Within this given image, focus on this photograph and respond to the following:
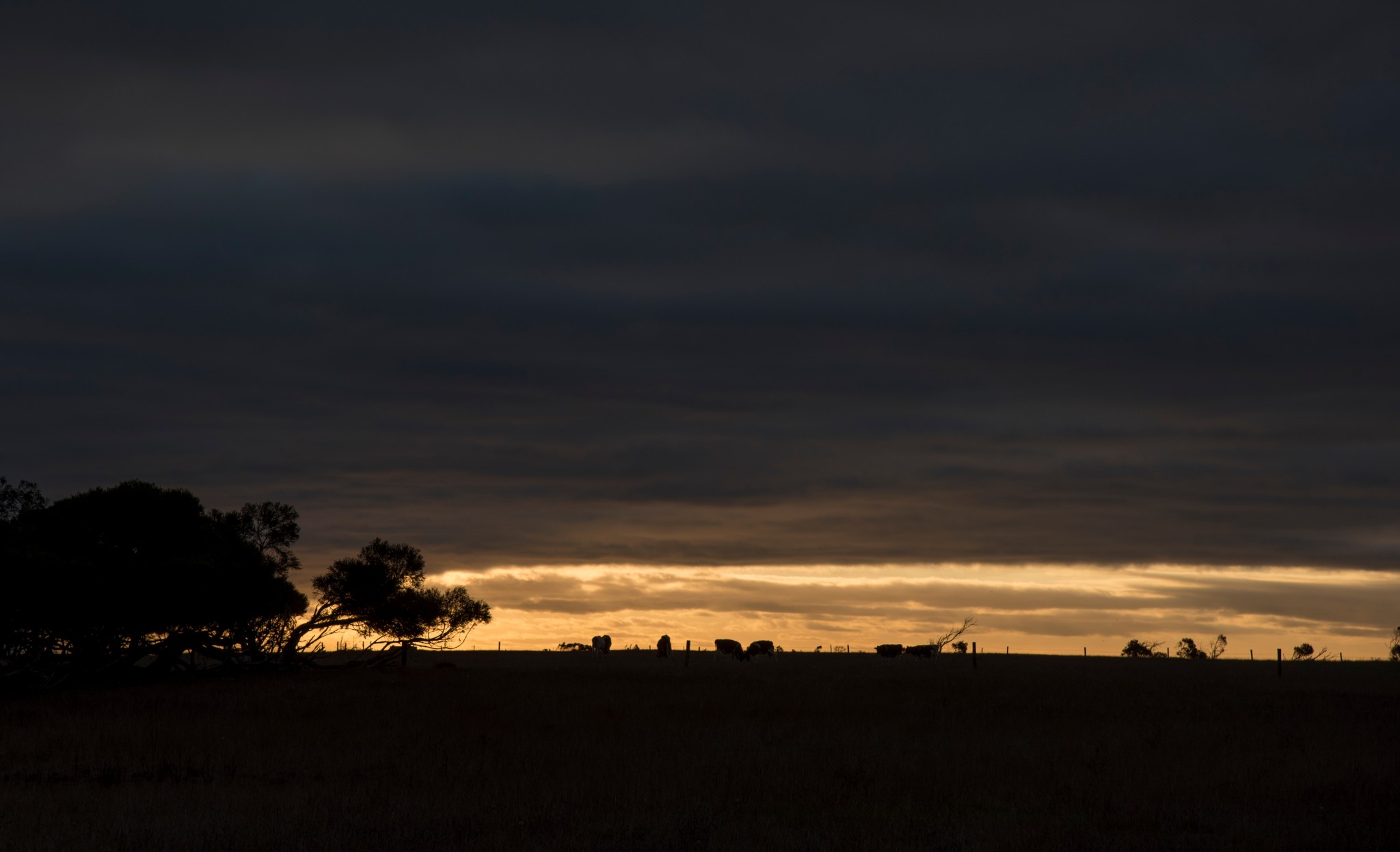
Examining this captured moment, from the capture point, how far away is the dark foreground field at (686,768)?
54.3ft

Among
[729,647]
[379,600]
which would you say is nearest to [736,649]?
[729,647]

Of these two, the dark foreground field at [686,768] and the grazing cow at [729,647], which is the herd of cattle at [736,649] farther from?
the dark foreground field at [686,768]

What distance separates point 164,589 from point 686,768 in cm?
2706

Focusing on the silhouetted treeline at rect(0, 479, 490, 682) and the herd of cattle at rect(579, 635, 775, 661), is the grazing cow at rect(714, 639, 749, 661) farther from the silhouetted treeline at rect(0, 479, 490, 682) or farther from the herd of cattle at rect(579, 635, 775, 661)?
the silhouetted treeline at rect(0, 479, 490, 682)

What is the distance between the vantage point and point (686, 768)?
22984 millimetres

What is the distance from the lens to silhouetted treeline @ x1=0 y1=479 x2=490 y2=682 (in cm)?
4159

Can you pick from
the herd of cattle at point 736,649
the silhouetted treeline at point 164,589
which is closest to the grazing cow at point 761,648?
the herd of cattle at point 736,649

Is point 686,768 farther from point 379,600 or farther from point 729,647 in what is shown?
point 729,647

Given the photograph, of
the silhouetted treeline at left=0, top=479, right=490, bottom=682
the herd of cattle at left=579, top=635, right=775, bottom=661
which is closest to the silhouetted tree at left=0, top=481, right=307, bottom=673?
the silhouetted treeline at left=0, top=479, right=490, bottom=682

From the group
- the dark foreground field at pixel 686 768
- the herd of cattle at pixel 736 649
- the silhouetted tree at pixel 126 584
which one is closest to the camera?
the dark foreground field at pixel 686 768

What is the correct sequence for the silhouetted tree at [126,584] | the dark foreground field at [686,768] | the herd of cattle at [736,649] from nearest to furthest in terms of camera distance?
1. the dark foreground field at [686,768]
2. the silhouetted tree at [126,584]
3. the herd of cattle at [736,649]

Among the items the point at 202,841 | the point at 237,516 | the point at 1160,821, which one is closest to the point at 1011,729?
the point at 1160,821

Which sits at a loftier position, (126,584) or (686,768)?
(126,584)

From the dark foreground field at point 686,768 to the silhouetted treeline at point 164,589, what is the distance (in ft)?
9.43
